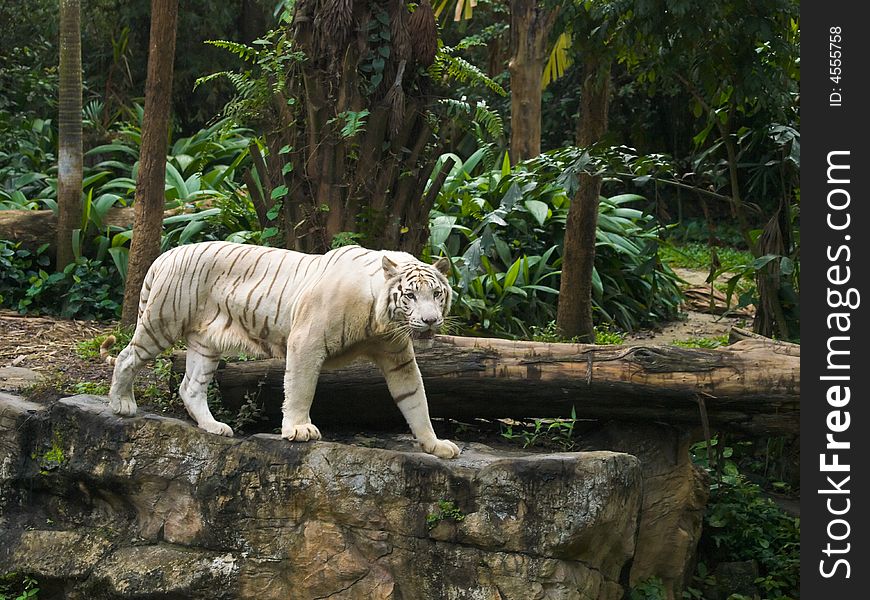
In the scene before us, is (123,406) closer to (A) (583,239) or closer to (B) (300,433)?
(B) (300,433)

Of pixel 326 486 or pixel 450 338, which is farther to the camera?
pixel 450 338

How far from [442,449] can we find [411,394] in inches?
12.0

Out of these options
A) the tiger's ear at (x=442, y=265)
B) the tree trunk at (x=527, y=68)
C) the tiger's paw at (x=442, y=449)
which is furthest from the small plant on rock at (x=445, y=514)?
the tree trunk at (x=527, y=68)

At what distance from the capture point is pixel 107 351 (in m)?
7.68

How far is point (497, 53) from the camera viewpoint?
16062mm

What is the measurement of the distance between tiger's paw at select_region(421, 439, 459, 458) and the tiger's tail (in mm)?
3079

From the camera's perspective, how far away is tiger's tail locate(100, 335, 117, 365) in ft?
24.3

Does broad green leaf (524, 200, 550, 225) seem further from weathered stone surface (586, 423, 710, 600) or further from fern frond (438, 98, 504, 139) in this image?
weathered stone surface (586, 423, 710, 600)

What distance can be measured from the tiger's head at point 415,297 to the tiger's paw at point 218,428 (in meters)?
1.23

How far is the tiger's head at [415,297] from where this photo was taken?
15.4 feet

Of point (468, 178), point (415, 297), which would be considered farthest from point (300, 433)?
point (468, 178)

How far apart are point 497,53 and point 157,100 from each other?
8555mm

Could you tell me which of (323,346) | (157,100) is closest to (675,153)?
(157,100)

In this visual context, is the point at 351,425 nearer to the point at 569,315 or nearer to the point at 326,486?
the point at 326,486
